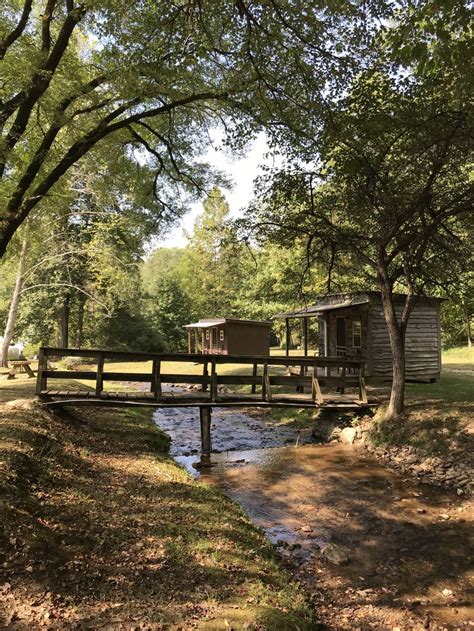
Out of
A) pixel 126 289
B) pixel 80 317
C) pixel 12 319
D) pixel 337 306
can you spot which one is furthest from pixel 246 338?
pixel 80 317

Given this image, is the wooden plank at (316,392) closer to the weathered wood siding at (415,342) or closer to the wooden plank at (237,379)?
the wooden plank at (237,379)

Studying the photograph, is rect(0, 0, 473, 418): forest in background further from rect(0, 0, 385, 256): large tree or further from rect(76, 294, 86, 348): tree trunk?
rect(76, 294, 86, 348): tree trunk

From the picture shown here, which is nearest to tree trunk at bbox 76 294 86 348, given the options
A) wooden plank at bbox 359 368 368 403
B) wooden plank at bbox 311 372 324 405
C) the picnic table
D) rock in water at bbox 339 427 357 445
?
the picnic table

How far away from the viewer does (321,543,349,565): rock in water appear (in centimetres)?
621

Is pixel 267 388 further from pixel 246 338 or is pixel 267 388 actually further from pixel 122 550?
pixel 246 338

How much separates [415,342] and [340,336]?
3892 mm

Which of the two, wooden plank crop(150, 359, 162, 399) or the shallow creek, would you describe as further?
wooden plank crop(150, 359, 162, 399)

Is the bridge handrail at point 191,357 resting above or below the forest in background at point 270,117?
below

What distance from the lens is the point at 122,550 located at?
518 cm

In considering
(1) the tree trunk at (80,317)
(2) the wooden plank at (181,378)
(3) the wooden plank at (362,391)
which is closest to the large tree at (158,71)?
(2) the wooden plank at (181,378)

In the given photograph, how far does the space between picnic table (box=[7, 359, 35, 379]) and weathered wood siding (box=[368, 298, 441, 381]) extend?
47.6 ft

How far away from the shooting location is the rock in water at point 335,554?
621 cm

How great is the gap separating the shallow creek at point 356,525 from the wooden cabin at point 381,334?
7.68 meters

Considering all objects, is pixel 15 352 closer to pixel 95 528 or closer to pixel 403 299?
pixel 403 299
